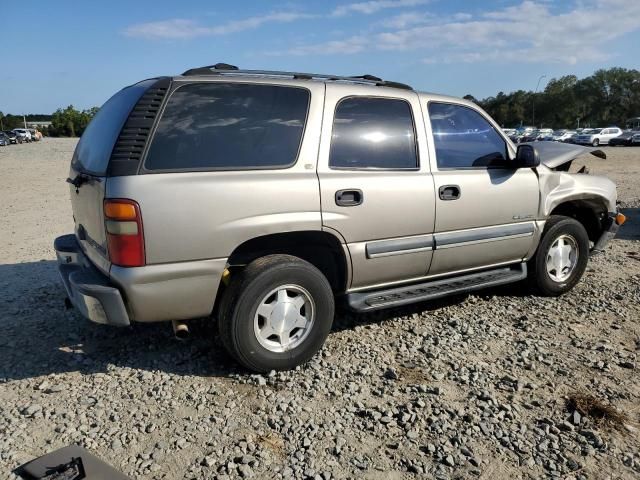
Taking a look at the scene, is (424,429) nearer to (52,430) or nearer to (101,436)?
(101,436)

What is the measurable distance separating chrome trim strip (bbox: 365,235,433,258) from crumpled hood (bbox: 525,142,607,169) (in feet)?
5.37

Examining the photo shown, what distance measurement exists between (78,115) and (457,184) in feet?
235

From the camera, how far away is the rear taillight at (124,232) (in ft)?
9.87

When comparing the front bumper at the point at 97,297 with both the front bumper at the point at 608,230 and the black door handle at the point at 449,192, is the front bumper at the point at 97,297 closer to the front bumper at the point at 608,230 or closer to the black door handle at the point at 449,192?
the black door handle at the point at 449,192

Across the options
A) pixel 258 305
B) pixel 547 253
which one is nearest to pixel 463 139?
pixel 547 253

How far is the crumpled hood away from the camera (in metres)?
5.01

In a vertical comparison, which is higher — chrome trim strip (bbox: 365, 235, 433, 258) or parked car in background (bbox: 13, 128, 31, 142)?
parked car in background (bbox: 13, 128, 31, 142)

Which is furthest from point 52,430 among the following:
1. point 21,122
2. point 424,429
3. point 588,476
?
point 21,122

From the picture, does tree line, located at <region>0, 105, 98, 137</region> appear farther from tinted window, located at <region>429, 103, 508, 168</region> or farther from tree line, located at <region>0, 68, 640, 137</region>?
tinted window, located at <region>429, 103, 508, 168</region>

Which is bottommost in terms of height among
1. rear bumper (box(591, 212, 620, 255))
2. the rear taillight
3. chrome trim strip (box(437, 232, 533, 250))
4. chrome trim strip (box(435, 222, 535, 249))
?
rear bumper (box(591, 212, 620, 255))

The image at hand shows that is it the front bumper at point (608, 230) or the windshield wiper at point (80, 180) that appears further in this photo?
the front bumper at point (608, 230)

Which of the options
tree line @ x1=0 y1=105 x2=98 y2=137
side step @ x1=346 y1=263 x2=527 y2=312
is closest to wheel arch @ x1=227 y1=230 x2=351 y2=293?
side step @ x1=346 y1=263 x2=527 y2=312

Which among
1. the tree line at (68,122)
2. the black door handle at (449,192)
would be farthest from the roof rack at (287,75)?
the tree line at (68,122)

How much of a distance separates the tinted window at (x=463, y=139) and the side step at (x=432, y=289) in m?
0.95
